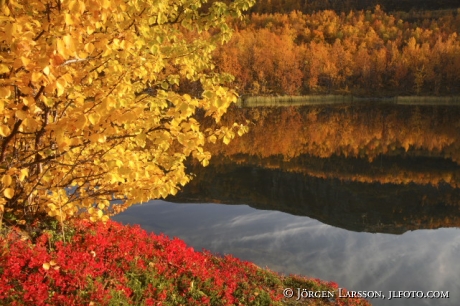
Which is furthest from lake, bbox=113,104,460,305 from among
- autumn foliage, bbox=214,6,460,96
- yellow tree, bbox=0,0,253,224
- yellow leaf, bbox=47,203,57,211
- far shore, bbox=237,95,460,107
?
autumn foliage, bbox=214,6,460,96

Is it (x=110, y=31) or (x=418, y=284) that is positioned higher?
(x=110, y=31)

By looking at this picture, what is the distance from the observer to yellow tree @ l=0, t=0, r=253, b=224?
4.20m

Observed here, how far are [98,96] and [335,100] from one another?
118 m

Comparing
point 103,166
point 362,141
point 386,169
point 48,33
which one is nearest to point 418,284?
point 103,166

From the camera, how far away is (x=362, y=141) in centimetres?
4634

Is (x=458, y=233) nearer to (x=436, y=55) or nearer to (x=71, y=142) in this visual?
(x=71, y=142)

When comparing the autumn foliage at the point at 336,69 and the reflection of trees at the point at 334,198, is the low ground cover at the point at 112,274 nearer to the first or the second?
the reflection of trees at the point at 334,198

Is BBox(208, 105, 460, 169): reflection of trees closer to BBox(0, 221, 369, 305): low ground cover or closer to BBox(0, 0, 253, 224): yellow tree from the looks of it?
BBox(0, 221, 369, 305): low ground cover

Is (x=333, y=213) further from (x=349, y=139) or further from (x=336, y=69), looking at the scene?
(x=336, y=69)

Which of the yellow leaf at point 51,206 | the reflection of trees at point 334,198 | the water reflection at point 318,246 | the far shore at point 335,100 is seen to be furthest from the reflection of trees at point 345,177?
the far shore at point 335,100

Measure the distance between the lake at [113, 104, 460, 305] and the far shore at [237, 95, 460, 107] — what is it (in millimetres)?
65798

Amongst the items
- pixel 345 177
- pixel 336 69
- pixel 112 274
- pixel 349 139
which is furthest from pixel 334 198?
pixel 336 69

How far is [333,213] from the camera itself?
22.1 m

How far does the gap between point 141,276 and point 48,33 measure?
16.8 feet
